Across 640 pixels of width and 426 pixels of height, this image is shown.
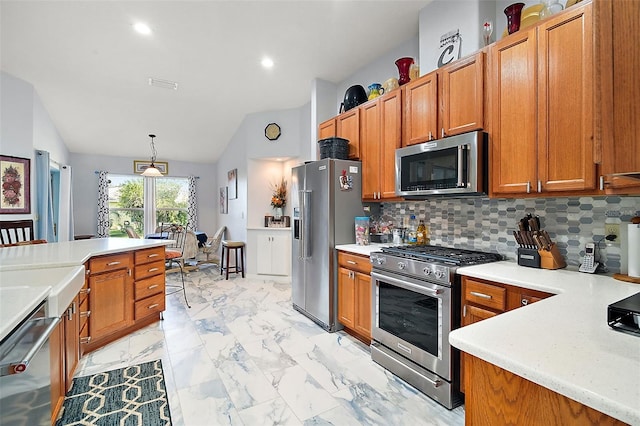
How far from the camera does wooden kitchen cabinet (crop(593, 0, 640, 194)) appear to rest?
70cm

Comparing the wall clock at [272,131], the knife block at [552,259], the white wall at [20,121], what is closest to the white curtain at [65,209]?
the white wall at [20,121]

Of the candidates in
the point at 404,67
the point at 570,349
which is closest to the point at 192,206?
the point at 404,67

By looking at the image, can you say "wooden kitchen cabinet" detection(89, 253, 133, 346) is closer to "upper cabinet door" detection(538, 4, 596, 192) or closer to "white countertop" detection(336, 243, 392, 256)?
"white countertop" detection(336, 243, 392, 256)

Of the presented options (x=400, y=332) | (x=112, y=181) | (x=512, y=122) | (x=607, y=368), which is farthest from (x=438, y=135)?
(x=112, y=181)

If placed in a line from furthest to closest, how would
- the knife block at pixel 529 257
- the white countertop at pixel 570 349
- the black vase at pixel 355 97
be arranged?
the black vase at pixel 355 97 < the knife block at pixel 529 257 < the white countertop at pixel 570 349

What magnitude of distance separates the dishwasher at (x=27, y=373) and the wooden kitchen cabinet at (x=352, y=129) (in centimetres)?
283

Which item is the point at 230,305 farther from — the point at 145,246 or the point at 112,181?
the point at 112,181

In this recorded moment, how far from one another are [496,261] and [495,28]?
1876 mm

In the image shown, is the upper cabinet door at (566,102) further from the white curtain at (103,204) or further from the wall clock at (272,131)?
the white curtain at (103,204)

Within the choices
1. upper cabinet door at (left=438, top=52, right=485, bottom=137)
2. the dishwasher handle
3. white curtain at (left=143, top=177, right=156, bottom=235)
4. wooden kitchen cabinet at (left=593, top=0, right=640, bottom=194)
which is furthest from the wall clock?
wooden kitchen cabinet at (left=593, top=0, right=640, bottom=194)

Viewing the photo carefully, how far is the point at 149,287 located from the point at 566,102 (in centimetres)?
377

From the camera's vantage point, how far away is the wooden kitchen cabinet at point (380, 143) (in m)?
2.87

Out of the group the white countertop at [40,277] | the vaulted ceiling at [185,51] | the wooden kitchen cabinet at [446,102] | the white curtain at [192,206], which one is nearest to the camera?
the white countertop at [40,277]

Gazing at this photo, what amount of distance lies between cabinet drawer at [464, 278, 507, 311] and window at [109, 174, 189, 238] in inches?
284
